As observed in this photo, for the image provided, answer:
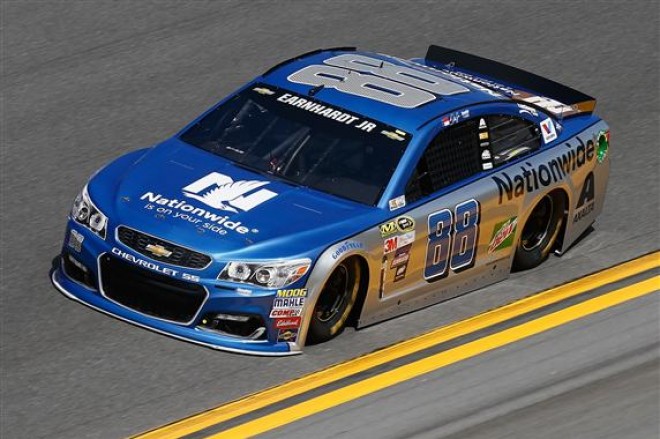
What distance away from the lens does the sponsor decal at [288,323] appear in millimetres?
8703

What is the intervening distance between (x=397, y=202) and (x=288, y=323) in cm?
107

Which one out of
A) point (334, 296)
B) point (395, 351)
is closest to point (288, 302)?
point (334, 296)

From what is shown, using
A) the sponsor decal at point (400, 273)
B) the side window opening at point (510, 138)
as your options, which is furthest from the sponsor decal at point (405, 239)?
the side window opening at point (510, 138)

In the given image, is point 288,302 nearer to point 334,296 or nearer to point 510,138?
point 334,296

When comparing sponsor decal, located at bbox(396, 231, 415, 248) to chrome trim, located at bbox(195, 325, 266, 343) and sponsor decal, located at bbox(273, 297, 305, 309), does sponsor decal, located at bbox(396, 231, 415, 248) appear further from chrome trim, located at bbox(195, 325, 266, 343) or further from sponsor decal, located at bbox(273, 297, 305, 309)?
chrome trim, located at bbox(195, 325, 266, 343)

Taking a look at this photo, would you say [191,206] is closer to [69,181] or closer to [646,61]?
[69,181]

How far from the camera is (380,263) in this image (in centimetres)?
909

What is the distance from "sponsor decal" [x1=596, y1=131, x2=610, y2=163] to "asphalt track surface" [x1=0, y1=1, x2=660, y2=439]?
545 millimetres

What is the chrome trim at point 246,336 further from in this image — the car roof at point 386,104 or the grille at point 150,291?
the car roof at point 386,104

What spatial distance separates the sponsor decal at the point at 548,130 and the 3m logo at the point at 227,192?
211cm

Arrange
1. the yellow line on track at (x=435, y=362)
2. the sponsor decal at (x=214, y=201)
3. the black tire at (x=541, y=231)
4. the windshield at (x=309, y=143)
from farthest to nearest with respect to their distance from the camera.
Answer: the black tire at (x=541, y=231)
the windshield at (x=309, y=143)
the sponsor decal at (x=214, y=201)
the yellow line on track at (x=435, y=362)

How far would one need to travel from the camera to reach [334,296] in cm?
903

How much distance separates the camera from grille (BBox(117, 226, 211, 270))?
8695mm

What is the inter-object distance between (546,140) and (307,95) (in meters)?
1.66
